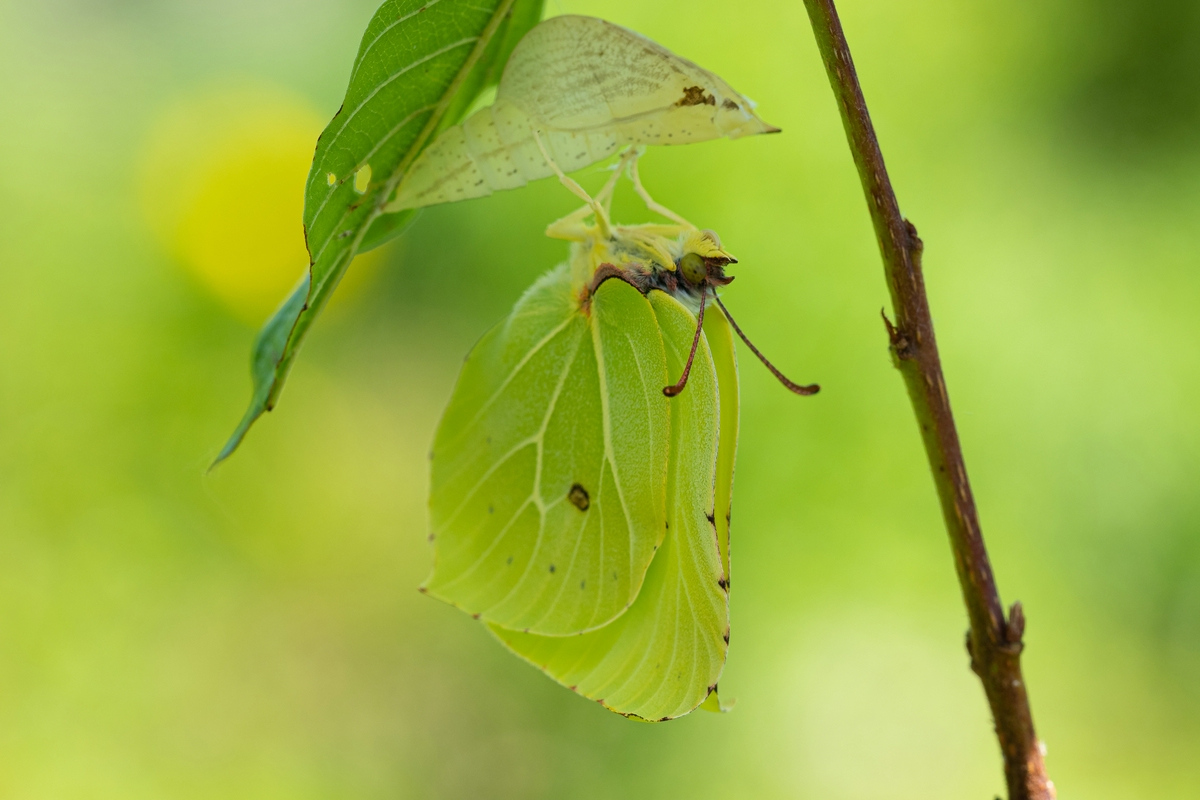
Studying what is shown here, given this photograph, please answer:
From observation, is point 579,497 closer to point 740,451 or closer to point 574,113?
point 574,113

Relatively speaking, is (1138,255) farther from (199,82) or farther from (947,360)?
(199,82)

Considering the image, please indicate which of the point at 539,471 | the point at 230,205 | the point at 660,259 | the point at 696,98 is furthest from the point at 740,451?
the point at 230,205

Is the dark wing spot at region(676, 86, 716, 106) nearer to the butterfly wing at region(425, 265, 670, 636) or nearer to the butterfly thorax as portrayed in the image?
the butterfly thorax

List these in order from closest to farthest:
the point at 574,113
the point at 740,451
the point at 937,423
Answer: the point at 937,423, the point at 574,113, the point at 740,451

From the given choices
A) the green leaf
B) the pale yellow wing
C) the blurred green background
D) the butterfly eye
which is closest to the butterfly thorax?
the butterfly eye

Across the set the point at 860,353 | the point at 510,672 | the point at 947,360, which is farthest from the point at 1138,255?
the point at 510,672

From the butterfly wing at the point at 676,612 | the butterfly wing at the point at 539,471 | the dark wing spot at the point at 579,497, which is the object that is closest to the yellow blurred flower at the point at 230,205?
the butterfly wing at the point at 539,471
